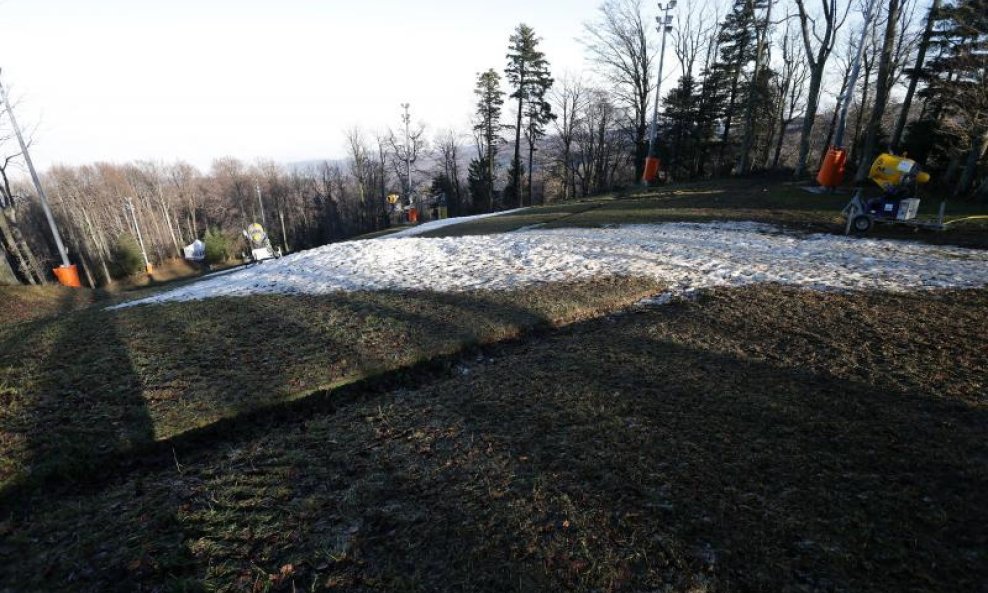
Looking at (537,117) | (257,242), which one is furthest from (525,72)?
(257,242)

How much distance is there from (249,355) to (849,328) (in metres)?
9.49

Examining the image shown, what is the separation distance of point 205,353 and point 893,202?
17.5m

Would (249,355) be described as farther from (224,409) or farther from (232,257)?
(232,257)

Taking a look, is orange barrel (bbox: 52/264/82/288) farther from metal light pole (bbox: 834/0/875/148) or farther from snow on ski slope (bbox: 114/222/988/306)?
metal light pole (bbox: 834/0/875/148)

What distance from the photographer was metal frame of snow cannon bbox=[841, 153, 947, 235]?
470 inches

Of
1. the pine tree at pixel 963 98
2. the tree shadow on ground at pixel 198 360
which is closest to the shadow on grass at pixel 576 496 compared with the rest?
the tree shadow on ground at pixel 198 360

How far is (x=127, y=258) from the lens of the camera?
44781 millimetres

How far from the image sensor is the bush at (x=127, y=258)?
44.6 meters

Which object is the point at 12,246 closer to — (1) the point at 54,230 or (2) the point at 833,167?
(1) the point at 54,230

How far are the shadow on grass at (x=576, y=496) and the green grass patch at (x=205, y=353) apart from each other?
689 mm

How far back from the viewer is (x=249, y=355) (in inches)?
268

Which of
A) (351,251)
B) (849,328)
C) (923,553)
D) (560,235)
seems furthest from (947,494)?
(351,251)

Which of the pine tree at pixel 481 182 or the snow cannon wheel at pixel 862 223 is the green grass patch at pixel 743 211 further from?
the pine tree at pixel 481 182

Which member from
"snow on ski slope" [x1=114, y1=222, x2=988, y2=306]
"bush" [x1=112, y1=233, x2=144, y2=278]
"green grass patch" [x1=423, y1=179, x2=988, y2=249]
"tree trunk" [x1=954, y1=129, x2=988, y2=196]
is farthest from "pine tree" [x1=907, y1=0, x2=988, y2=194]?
"bush" [x1=112, y1=233, x2=144, y2=278]
